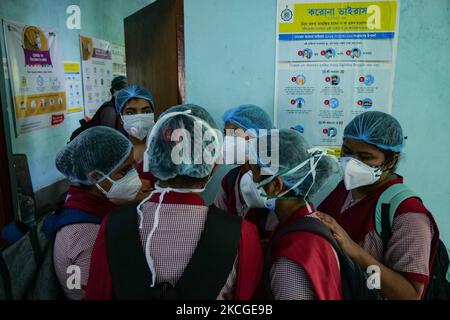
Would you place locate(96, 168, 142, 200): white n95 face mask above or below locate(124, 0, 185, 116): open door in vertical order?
below

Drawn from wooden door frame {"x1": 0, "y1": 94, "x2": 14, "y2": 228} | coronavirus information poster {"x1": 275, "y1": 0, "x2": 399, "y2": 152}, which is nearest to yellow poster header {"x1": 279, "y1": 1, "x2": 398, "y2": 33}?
coronavirus information poster {"x1": 275, "y1": 0, "x2": 399, "y2": 152}

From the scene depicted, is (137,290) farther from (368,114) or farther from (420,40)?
(420,40)

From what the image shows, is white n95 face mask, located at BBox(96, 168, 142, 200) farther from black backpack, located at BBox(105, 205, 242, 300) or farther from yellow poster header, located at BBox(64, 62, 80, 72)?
yellow poster header, located at BBox(64, 62, 80, 72)

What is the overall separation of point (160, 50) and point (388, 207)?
5.65 ft

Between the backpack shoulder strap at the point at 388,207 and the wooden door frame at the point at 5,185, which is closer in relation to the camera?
the backpack shoulder strap at the point at 388,207

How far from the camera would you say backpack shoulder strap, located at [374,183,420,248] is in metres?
1.36

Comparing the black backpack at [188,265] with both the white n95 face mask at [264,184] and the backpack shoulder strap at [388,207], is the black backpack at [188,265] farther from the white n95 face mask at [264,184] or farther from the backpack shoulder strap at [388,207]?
the backpack shoulder strap at [388,207]

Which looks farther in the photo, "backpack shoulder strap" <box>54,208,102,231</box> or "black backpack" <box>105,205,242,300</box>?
"backpack shoulder strap" <box>54,208,102,231</box>

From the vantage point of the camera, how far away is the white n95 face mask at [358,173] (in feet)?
5.01

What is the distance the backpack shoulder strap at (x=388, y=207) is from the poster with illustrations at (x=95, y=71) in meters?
3.83

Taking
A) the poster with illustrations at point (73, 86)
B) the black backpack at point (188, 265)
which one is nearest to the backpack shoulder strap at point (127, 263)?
the black backpack at point (188, 265)

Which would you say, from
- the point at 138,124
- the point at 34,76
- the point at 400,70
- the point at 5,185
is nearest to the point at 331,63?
the point at 400,70

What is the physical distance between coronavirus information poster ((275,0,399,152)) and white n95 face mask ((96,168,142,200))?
3.28 ft
